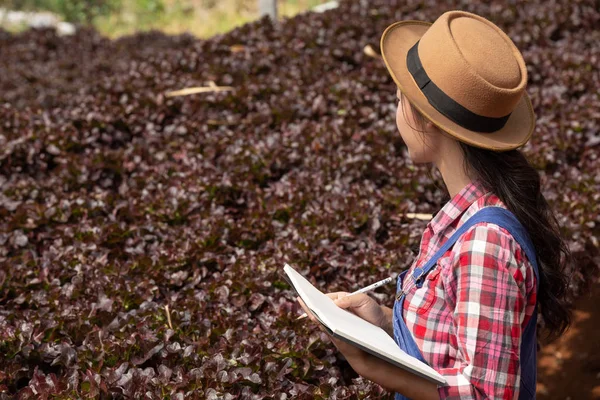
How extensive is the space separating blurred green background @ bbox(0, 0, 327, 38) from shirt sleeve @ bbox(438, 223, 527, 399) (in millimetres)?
11280

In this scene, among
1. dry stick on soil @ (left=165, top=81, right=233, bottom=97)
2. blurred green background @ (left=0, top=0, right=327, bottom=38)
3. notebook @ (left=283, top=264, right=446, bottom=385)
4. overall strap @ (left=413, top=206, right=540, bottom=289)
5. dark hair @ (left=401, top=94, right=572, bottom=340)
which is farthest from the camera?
blurred green background @ (left=0, top=0, right=327, bottom=38)

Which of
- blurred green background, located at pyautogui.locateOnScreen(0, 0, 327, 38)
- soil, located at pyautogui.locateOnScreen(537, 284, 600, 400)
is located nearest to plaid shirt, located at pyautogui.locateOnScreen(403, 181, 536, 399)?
soil, located at pyautogui.locateOnScreen(537, 284, 600, 400)

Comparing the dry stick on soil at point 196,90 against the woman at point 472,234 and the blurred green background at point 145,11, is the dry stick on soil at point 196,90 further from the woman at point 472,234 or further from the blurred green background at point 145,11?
the blurred green background at point 145,11

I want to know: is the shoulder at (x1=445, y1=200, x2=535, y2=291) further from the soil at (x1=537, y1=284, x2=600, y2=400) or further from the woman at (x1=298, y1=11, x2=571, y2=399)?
the soil at (x1=537, y1=284, x2=600, y2=400)

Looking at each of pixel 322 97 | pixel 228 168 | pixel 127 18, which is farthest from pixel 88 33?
pixel 228 168

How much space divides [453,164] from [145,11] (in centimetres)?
1258

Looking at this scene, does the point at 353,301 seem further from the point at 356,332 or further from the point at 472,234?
the point at 472,234

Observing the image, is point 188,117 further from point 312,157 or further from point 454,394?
point 454,394

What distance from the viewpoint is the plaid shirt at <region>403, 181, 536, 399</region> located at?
1.66 metres

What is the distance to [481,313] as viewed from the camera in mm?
1660

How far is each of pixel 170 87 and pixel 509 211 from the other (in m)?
3.67

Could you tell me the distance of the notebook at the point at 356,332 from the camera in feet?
5.28

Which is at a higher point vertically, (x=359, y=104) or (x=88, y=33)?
(x=359, y=104)

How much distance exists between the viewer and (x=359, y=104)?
15.5 ft
